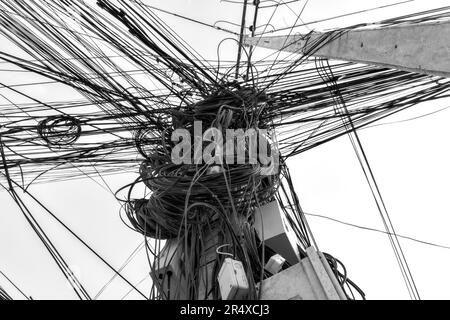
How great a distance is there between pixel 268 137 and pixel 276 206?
0.64m

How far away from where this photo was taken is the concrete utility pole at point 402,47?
5.81ft

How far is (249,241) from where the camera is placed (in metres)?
2.37

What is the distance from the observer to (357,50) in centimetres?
242

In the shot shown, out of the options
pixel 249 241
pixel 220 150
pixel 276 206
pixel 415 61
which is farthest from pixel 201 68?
pixel 415 61

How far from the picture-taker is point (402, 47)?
1968 millimetres

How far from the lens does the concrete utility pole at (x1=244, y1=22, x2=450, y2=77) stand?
1.77 meters

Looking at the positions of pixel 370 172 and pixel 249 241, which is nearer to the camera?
pixel 249 241

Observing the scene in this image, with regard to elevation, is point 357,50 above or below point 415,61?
above
